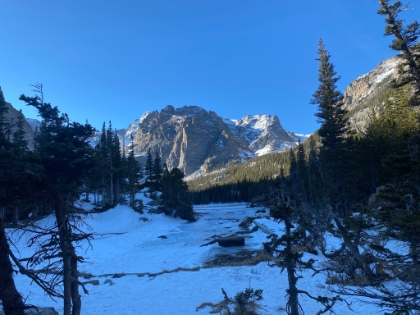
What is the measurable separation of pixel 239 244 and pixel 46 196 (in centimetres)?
1872

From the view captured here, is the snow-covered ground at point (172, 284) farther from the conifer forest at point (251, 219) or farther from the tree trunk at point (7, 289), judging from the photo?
the tree trunk at point (7, 289)

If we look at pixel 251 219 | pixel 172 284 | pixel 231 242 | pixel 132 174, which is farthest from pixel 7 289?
pixel 132 174

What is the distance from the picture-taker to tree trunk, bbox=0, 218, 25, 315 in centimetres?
513

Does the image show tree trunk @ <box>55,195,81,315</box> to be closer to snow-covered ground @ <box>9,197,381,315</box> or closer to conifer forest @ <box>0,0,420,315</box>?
conifer forest @ <box>0,0,420,315</box>

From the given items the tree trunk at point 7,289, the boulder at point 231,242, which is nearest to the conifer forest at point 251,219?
the tree trunk at point 7,289

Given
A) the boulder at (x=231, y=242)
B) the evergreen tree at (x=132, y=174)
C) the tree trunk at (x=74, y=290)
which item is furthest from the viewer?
the evergreen tree at (x=132, y=174)

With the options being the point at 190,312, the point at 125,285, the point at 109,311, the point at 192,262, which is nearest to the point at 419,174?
the point at 190,312

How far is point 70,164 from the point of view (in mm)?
7258

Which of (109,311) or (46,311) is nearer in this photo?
(46,311)

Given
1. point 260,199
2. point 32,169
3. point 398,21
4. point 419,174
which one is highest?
point 398,21

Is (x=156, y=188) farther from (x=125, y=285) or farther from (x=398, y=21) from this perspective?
(x=398, y=21)

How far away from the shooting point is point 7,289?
5.25 meters

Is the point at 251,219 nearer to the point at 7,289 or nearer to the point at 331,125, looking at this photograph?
the point at 7,289

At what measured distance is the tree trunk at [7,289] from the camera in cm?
513
